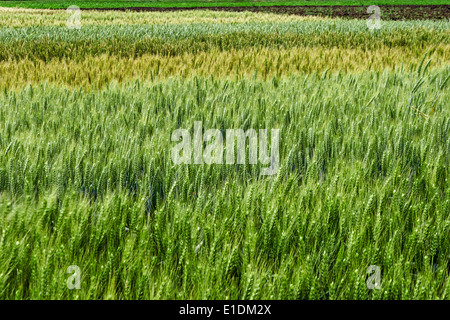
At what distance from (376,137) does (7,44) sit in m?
8.09

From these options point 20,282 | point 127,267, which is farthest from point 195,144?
point 20,282

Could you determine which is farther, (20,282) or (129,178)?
(129,178)

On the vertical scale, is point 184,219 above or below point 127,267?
above

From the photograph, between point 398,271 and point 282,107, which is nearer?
point 398,271

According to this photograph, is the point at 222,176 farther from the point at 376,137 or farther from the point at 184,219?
the point at 376,137

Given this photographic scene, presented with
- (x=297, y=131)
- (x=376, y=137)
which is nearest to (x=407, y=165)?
(x=376, y=137)

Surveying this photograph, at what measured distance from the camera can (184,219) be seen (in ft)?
4.54

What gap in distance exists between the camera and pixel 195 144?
7.14ft
